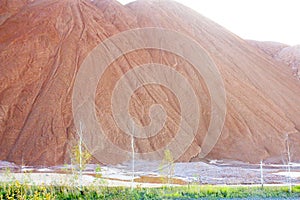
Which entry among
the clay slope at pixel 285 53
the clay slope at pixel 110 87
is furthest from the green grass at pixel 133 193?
the clay slope at pixel 285 53

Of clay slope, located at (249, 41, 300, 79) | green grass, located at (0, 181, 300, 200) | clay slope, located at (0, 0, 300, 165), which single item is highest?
clay slope, located at (249, 41, 300, 79)

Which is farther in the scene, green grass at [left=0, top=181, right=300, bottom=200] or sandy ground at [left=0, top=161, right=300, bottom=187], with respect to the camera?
sandy ground at [left=0, top=161, right=300, bottom=187]

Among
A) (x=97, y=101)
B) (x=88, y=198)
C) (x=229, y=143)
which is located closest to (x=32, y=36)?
(x=97, y=101)

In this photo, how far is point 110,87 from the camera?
59938mm

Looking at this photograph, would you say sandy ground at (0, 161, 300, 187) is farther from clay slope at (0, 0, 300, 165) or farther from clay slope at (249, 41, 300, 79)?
clay slope at (249, 41, 300, 79)

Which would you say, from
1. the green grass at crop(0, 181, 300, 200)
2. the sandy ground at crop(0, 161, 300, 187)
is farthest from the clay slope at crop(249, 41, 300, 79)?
the green grass at crop(0, 181, 300, 200)

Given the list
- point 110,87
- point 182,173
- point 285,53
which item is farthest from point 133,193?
point 285,53

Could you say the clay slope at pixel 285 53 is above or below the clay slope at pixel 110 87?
above

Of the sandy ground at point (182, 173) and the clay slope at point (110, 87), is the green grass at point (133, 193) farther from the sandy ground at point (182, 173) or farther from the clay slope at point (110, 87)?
the clay slope at point (110, 87)

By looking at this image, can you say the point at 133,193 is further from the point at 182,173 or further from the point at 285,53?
the point at 285,53

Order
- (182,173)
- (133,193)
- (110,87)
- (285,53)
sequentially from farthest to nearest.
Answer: (285,53)
(110,87)
(182,173)
(133,193)

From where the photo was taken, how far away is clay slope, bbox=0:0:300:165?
53125mm

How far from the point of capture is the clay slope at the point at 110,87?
53125 mm

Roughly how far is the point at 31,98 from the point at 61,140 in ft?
31.9
